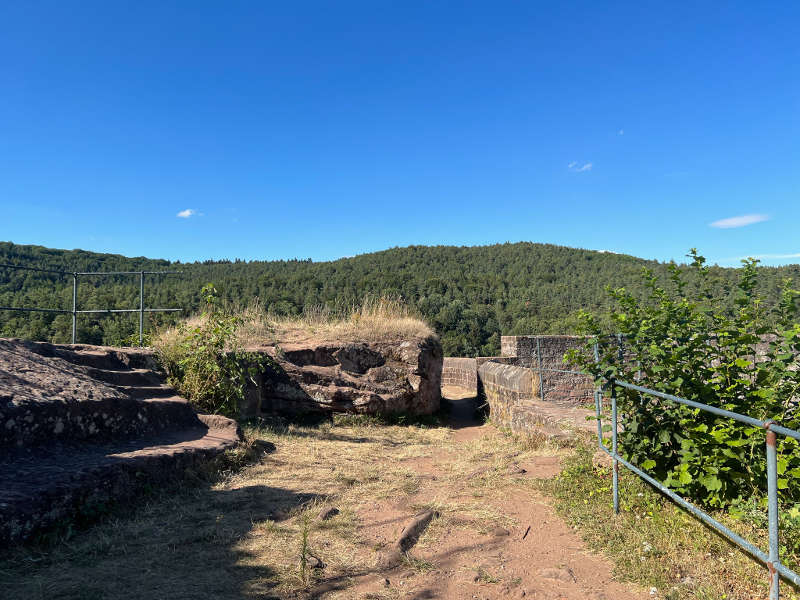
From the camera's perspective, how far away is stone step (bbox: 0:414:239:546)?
9.36ft

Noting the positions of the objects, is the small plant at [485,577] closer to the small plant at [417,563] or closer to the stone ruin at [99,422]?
the small plant at [417,563]

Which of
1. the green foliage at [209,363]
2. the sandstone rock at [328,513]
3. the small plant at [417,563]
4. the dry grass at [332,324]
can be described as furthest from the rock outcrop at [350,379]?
the small plant at [417,563]

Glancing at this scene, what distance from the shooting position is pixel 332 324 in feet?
32.4

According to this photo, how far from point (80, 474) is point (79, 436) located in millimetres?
988

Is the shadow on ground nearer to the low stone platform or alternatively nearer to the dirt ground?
the dirt ground

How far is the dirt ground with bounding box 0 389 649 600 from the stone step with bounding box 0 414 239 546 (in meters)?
0.18

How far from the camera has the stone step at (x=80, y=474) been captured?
2854 mm

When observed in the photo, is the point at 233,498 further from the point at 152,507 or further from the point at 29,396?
the point at 29,396

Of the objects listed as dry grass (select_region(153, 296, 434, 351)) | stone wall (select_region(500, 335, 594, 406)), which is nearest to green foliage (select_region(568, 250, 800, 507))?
dry grass (select_region(153, 296, 434, 351))

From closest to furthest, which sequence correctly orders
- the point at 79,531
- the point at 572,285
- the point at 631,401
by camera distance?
1. the point at 79,531
2. the point at 631,401
3. the point at 572,285

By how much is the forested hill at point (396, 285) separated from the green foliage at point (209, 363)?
182cm

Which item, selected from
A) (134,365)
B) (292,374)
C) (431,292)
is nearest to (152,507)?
(134,365)

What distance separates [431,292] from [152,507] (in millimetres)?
38082

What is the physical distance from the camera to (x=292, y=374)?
8094mm
